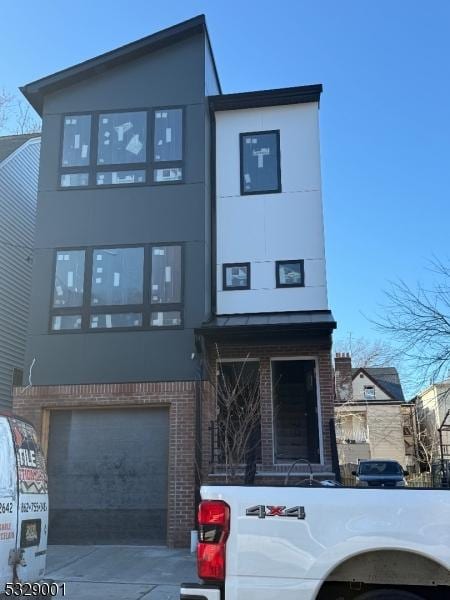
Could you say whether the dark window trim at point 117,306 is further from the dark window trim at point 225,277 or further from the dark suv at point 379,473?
the dark suv at point 379,473

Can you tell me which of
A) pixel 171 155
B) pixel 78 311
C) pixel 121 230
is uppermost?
pixel 171 155

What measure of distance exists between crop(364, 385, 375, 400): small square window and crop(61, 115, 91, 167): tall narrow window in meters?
32.3

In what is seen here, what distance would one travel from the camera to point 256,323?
11.5m

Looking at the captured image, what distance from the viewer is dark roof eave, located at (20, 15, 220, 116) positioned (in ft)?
42.9

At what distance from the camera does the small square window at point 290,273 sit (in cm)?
1245

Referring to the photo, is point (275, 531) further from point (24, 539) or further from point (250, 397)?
point (250, 397)

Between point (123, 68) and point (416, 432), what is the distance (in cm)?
3187

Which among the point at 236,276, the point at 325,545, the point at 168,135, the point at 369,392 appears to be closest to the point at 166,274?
the point at 236,276

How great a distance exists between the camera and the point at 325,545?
134 inches

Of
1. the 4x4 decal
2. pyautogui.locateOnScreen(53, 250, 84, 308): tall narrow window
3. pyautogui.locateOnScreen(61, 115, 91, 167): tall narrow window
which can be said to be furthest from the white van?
pyautogui.locateOnScreen(61, 115, 91, 167): tall narrow window

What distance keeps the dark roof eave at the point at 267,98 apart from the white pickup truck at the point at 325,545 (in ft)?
37.2

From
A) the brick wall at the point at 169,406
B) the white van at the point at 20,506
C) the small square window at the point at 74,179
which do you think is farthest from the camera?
the small square window at the point at 74,179

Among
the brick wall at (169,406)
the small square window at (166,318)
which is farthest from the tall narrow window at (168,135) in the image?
the brick wall at (169,406)

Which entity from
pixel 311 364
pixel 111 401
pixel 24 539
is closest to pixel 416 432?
pixel 311 364
